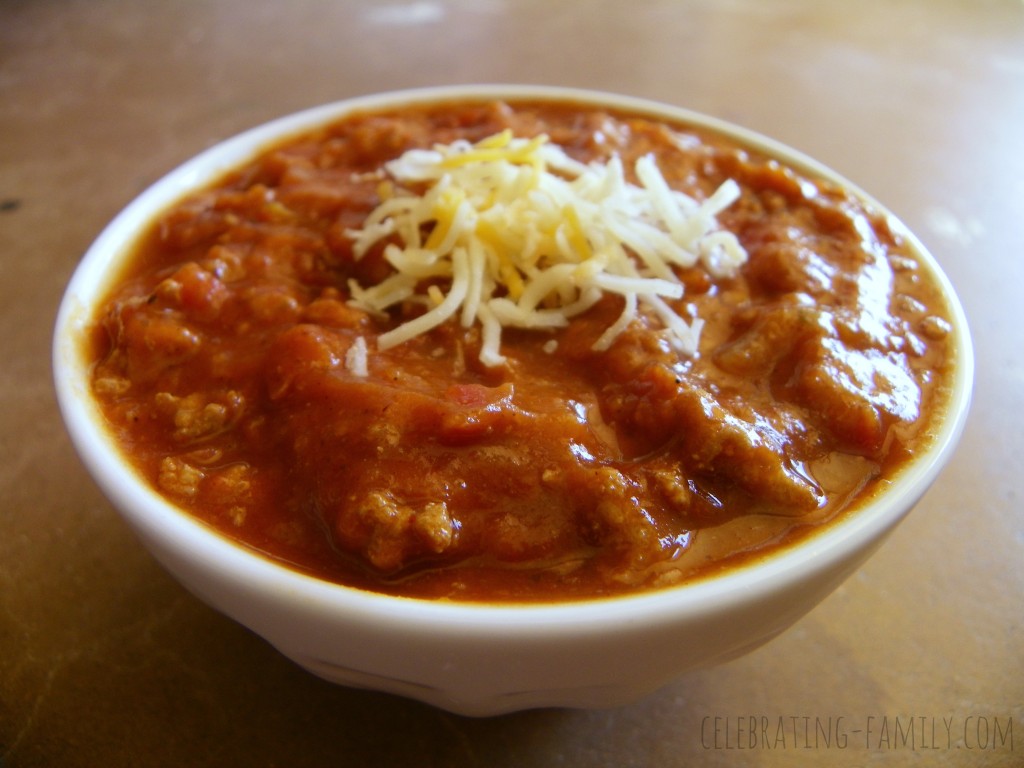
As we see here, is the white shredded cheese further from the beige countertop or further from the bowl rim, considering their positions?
the beige countertop

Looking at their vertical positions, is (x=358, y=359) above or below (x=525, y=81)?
above

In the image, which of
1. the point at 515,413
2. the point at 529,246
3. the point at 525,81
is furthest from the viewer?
the point at 525,81

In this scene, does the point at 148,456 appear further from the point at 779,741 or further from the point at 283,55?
the point at 283,55

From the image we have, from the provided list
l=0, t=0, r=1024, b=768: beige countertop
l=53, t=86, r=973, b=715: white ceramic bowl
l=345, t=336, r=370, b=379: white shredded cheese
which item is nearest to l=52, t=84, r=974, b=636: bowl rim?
l=53, t=86, r=973, b=715: white ceramic bowl

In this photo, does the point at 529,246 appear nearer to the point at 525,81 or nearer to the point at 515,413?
the point at 515,413

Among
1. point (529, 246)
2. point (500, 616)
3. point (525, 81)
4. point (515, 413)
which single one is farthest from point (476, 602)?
point (525, 81)

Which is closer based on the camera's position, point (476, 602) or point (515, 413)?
point (476, 602)
